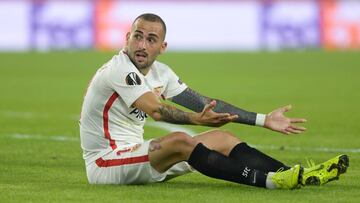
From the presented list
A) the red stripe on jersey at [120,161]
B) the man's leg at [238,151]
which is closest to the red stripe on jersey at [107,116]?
the red stripe on jersey at [120,161]

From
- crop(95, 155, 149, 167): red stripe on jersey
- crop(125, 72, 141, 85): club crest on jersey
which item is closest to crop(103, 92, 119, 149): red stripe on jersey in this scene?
crop(95, 155, 149, 167): red stripe on jersey

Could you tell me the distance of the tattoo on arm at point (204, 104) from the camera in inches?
340

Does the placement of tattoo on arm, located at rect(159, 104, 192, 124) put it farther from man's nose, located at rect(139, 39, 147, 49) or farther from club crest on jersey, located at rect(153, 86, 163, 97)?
club crest on jersey, located at rect(153, 86, 163, 97)

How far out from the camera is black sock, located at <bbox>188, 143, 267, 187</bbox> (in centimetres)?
825

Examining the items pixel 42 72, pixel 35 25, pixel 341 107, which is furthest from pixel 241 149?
pixel 35 25

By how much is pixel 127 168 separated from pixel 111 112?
546mm

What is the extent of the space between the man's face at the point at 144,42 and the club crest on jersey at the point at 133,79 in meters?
0.25

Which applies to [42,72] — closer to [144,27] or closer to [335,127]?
[335,127]

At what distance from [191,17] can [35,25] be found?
5285mm

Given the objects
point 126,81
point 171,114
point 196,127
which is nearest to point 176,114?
point 171,114

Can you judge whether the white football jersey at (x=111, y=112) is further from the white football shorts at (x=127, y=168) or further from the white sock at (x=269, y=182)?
the white sock at (x=269, y=182)

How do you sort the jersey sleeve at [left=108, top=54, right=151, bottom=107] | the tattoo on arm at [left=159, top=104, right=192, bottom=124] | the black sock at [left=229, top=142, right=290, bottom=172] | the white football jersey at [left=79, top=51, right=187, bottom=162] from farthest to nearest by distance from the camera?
the white football jersey at [left=79, top=51, right=187, bottom=162] < the black sock at [left=229, top=142, right=290, bottom=172] < the jersey sleeve at [left=108, top=54, right=151, bottom=107] < the tattoo on arm at [left=159, top=104, right=192, bottom=124]

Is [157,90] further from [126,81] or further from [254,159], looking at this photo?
[254,159]

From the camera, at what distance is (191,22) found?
119ft
